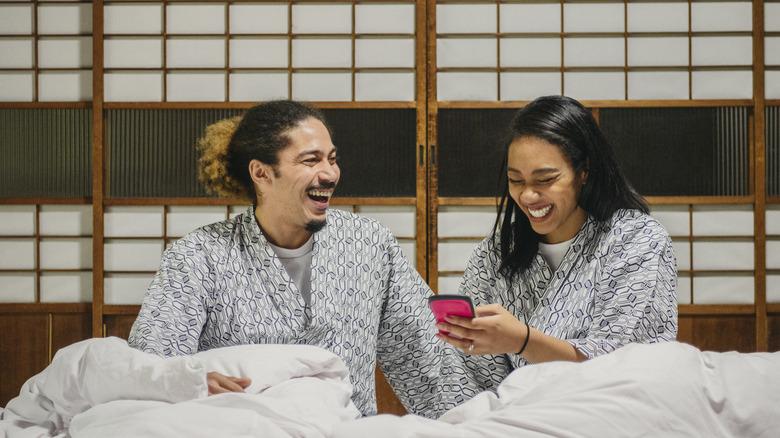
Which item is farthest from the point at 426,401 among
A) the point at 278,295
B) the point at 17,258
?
the point at 17,258

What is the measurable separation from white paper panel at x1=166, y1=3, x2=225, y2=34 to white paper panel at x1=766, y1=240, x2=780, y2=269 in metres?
3.00

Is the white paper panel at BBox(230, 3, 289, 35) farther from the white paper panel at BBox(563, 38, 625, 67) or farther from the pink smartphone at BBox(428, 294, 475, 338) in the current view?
the pink smartphone at BBox(428, 294, 475, 338)

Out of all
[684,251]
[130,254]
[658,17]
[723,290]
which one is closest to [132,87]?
[130,254]

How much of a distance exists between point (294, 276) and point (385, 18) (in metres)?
1.85

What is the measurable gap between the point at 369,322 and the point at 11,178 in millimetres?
2451

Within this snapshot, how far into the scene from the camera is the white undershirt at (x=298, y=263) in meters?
2.06

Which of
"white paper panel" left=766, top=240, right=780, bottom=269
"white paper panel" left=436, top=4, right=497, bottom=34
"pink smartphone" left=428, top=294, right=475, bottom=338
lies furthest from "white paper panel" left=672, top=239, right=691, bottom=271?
"pink smartphone" left=428, top=294, right=475, bottom=338

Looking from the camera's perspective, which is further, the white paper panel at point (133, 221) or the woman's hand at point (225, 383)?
the white paper panel at point (133, 221)

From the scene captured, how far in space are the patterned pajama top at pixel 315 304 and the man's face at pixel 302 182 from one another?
0.08m

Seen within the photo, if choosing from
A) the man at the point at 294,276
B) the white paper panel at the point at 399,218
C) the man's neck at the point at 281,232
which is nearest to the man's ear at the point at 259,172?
the man at the point at 294,276

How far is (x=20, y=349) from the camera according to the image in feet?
11.3

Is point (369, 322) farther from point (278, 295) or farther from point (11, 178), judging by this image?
point (11, 178)

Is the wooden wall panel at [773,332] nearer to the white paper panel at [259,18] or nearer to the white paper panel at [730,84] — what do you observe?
the white paper panel at [730,84]

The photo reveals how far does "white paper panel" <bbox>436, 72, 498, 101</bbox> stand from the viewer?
342 cm
